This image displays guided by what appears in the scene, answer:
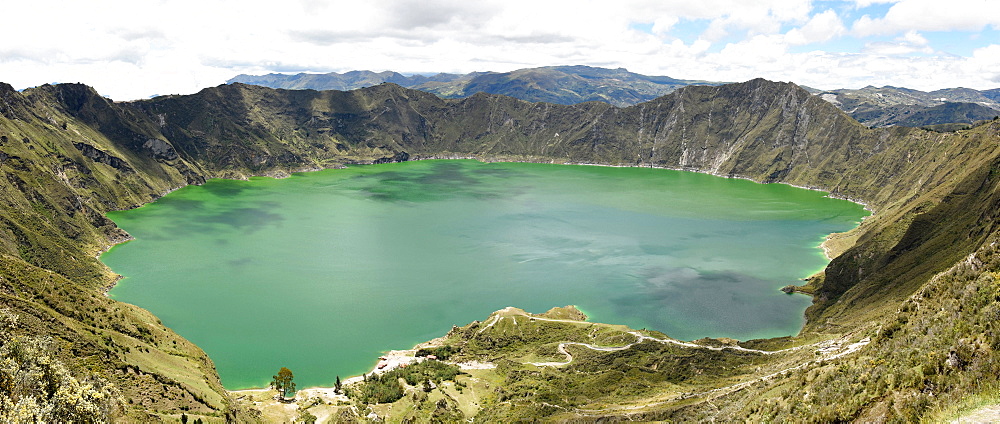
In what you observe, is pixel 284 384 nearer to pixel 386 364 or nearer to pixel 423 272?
pixel 386 364

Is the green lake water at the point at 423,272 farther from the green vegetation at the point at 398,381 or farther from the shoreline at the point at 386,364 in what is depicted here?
the green vegetation at the point at 398,381

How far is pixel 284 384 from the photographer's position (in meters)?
65.8

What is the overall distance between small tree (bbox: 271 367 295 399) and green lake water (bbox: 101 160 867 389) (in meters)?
5.20

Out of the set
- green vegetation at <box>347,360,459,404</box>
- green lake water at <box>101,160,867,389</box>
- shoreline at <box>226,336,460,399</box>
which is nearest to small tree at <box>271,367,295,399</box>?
shoreline at <box>226,336,460,399</box>

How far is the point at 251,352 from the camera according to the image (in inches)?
3140

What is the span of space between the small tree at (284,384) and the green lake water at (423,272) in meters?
5.20

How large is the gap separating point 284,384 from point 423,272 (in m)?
52.5

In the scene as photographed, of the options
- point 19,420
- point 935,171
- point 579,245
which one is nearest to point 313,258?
point 579,245

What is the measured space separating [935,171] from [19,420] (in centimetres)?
19560

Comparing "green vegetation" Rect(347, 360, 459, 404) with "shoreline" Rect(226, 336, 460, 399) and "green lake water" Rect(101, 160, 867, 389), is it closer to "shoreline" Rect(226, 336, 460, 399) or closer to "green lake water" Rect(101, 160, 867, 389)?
"shoreline" Rect(226, 336, 460, 399)

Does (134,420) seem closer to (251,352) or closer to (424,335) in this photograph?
(251,352)

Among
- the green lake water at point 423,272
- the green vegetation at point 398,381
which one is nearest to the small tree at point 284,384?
the green lake water at point 423,272

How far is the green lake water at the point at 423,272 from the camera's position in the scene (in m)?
86.9

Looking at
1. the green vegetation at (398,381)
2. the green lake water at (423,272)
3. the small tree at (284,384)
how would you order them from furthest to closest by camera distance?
the green lake water at (423,272) < the small tree at (284,384) < the green vegetation at (398,381)
